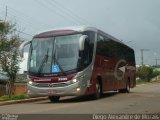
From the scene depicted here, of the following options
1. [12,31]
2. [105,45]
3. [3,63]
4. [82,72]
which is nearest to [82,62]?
[82,72]

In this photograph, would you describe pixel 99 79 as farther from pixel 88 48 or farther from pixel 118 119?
pixel 118 119

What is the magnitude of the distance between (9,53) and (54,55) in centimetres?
1371

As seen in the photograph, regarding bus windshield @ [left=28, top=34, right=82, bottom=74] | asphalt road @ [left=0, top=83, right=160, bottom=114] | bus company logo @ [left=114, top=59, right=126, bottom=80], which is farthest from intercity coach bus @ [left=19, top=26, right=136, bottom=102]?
bus company logo @ [left=114, top=59, right=126, bottom=80]

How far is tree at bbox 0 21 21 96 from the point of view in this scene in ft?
90.7

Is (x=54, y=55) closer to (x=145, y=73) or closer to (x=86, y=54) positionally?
(x=86, y=54)

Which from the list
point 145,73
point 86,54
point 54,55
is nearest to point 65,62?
point 54,55

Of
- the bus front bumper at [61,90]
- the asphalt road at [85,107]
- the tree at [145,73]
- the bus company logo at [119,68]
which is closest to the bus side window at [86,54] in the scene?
the bus front bumper at [61,90]

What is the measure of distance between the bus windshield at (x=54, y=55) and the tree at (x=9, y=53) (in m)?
4.86

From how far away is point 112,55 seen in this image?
27875 mm

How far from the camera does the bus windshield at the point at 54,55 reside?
72.5 feet

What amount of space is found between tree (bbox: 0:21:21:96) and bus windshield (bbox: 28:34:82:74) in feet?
15.9

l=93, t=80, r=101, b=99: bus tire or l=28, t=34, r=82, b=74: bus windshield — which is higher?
l=28, t=34, r=82, b=74: bus windshield

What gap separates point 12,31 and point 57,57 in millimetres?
21013

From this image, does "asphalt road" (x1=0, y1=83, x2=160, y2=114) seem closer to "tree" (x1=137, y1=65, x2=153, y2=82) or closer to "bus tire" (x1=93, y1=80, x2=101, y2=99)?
"bus tire" (x1=93, y1=80, x2=101, y2=99)
